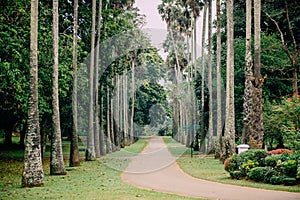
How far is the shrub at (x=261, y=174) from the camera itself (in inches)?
677

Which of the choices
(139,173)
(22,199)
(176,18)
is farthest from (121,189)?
(176,18)

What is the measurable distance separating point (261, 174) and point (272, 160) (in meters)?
0.68

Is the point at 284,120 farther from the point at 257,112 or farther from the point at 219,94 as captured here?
the point at 257,112

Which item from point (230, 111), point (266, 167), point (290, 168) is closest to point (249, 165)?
point (266, 167)

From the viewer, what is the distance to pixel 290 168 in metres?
16.2

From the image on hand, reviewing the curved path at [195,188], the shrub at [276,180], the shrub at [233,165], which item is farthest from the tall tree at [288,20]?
the shrub at [276,180]

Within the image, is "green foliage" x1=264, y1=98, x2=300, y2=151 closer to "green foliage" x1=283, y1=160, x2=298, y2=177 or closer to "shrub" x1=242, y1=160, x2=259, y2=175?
"shrub" x1=242, y1=160, x2=259, y2=175

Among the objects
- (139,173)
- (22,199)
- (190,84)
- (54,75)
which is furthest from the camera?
(190,84)

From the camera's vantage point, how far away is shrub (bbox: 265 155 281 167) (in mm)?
17316

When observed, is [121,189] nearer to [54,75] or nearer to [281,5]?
[54,75]

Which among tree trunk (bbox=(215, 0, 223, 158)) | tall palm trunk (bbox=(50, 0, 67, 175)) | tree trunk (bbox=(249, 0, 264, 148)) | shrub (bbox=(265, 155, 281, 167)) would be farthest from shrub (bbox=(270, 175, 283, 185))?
tree trunk (bbox=(215, 0, 223, 158))

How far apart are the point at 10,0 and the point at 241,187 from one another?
44.0 feet

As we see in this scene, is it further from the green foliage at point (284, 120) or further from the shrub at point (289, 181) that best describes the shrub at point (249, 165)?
the green foliage at point (284, 120)

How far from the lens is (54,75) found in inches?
854
